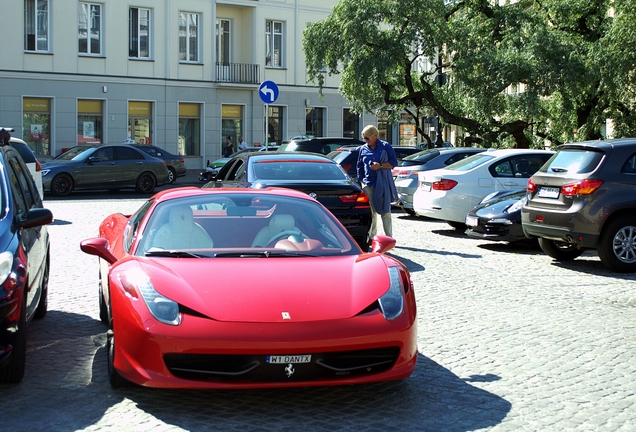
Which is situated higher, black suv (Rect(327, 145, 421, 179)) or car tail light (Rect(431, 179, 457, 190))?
black suv (Rect(327, 145, 421, 179))

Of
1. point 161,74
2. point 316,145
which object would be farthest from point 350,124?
point 316,145

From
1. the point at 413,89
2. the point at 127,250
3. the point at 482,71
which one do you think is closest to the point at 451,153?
the point at 482,71

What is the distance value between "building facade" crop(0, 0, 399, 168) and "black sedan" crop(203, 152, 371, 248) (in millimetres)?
21360

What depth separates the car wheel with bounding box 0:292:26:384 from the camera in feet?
18.7

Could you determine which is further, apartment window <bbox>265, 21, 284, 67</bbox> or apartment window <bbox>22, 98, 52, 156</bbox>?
apartment window <bbox>265, 21, 284, 67</bbox>

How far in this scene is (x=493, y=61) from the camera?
91.7 feet

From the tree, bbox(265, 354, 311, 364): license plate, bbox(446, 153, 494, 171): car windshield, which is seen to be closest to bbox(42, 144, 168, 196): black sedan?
the tree

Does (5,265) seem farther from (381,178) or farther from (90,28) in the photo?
(90,28)

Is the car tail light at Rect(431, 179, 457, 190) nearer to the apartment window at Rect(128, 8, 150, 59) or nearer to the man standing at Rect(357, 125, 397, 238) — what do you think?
the man standing at Rect(357, 125, 397, 238)

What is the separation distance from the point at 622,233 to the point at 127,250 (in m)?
7.51

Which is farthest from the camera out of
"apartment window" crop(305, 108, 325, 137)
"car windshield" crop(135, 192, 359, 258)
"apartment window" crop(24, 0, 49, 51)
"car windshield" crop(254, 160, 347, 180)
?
"apartment window" crop(305, 108, 325, 137)

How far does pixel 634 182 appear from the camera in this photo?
38.4 feet

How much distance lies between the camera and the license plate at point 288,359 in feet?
16.7

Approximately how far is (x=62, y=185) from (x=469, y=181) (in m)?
13.9
